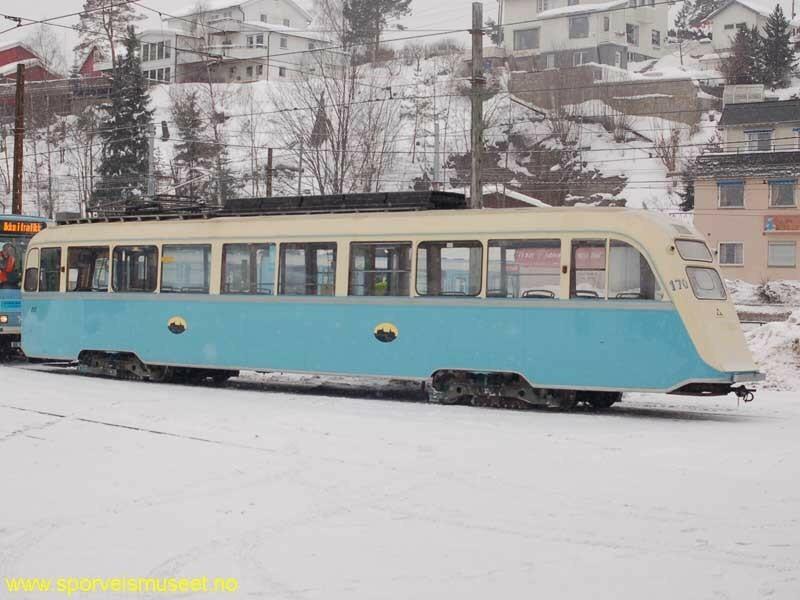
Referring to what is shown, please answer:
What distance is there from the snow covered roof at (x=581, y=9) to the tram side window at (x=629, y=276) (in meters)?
79.0

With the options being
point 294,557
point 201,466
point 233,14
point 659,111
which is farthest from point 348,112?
point 233,14

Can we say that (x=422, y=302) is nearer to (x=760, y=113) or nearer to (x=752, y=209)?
(x=752, y=209)

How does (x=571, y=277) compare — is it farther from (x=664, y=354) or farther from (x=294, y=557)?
(x=294, y=557)

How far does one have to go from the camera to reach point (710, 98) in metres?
84.8

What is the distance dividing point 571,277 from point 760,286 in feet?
132

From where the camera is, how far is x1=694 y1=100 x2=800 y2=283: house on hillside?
57.7 metres

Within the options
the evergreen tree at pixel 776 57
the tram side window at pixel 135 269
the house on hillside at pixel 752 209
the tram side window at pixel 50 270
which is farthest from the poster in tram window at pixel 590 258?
the evergreen tree at pixel 776 57

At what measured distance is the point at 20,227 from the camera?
25.5 meters

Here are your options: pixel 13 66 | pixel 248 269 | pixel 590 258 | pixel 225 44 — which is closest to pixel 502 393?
pixel 590 258

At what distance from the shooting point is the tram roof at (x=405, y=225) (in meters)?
15.2

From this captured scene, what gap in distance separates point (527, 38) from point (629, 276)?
84.3 m

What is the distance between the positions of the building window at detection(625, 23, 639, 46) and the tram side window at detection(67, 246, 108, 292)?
83.6m

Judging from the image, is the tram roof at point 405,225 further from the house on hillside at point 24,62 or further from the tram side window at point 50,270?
the house on hillside at point 24,62

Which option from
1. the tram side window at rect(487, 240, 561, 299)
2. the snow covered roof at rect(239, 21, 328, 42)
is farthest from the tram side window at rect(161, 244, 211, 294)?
the snow covered roof at rect(239, 21, 328, 42)
